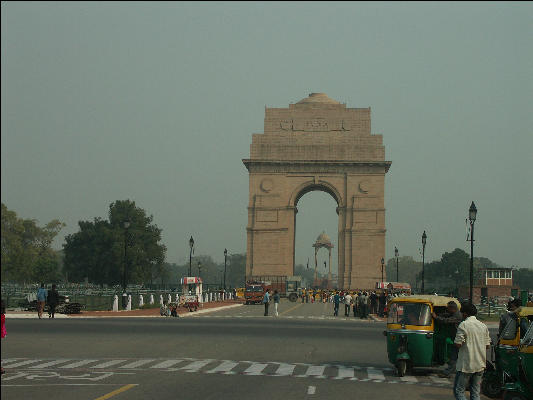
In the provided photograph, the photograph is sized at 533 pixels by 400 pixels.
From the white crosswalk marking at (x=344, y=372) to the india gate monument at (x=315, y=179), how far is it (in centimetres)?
8108

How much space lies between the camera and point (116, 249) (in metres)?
110

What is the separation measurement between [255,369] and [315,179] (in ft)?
275

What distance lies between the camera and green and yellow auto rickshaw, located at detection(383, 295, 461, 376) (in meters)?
18.3

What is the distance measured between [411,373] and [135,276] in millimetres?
94782

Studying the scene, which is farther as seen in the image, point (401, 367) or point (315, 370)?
point (315, 370)

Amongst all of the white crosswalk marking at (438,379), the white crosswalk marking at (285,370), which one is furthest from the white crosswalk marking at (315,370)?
the white crosswalk marking at (438,379)

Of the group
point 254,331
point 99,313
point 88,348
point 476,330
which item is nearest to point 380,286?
point 99,313

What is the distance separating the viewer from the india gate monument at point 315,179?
10062 cm

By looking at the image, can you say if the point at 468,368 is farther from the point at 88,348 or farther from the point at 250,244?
the point at 250,244

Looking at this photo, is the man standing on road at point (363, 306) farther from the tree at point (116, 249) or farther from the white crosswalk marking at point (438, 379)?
the tree at point (116, 249)

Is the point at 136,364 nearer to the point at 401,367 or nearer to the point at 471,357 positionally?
the point at 401,367

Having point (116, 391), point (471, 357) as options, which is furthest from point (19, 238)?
point (116, 391)

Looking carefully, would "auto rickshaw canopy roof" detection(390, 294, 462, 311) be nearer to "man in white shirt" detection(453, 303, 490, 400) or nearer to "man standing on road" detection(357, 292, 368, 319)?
"man in white shirt" detection(453, 303, 490, 400)

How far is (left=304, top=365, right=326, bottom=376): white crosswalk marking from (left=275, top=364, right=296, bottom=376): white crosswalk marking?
375 mm
